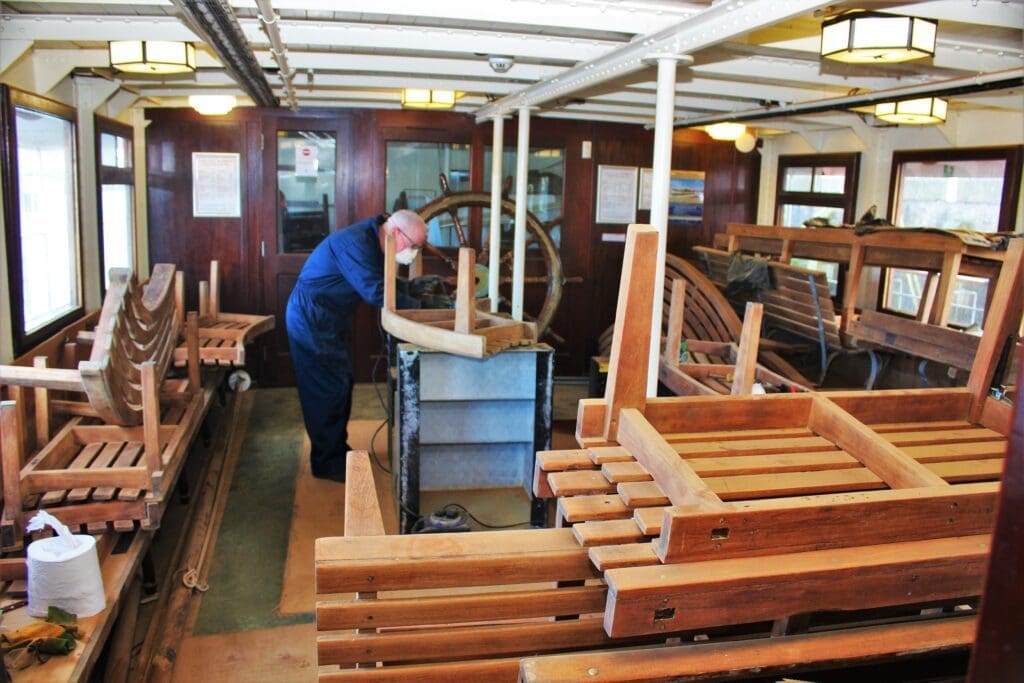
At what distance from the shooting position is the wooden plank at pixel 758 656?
4.39 ft

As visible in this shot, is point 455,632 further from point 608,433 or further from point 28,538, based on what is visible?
point 28,538

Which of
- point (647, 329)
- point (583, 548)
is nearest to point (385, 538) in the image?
point (583, 548)

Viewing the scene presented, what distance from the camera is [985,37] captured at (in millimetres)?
3541

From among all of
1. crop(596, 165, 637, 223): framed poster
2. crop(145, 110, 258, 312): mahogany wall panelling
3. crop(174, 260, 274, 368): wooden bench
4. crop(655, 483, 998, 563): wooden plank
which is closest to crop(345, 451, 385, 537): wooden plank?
crop(655, 483, 998, 563): wooden plank

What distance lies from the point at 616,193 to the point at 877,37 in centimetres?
484

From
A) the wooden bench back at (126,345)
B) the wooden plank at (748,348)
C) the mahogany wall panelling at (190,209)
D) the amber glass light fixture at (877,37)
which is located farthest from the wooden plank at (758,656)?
the mahogany wall panelling at (190,209)

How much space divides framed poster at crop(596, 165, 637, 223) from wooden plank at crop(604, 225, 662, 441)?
19.8 feet

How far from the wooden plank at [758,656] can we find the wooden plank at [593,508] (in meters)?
0.28

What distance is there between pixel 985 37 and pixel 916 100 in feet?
4.42

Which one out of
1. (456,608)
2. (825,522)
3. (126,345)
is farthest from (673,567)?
(126,345)

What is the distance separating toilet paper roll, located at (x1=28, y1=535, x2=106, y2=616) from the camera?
2.78 meters

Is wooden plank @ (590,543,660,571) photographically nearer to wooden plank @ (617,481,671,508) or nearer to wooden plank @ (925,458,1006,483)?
wooden plank @ (617,481,671,508)

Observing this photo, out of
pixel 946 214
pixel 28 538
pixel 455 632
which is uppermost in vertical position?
pixel 946 214

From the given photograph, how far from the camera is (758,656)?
142cm
